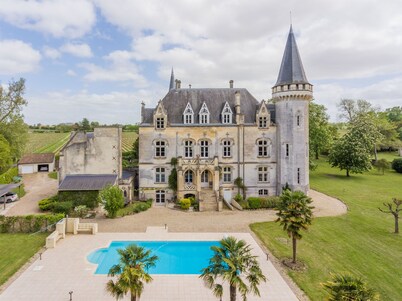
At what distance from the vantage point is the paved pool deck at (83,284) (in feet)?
51.1

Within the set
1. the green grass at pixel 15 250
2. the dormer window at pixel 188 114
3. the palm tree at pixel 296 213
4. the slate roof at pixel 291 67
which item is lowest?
the green grass at pixel 15 250

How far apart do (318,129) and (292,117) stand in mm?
20477

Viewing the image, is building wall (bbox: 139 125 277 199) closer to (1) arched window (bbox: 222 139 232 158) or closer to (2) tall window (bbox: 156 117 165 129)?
(1) arched window (bbox: 222 139 232 158)

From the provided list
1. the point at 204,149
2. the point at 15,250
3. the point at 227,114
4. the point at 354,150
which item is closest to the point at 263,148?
the point at 227,114

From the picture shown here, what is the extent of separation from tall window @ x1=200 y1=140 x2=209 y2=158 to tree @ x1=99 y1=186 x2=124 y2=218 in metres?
12.3

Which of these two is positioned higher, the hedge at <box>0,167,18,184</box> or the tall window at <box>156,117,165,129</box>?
the tall window at <box>156,117,165,129</box>

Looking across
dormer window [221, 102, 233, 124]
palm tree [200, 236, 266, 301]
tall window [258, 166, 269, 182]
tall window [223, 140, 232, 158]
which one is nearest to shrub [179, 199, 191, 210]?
tall window [223, 140, 232, 158]

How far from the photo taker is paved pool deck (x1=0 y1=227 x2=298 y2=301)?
1558cm

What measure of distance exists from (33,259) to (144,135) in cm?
1963

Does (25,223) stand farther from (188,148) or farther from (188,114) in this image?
(188,114)

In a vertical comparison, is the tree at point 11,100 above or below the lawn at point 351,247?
above

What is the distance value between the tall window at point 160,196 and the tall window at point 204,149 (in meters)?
7.38

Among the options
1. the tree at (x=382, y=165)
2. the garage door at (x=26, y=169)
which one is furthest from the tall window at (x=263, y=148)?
the garage door at (x=26, y=169)

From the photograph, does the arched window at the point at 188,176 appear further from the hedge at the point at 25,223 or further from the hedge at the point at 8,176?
the hedge at the point at 8,176
